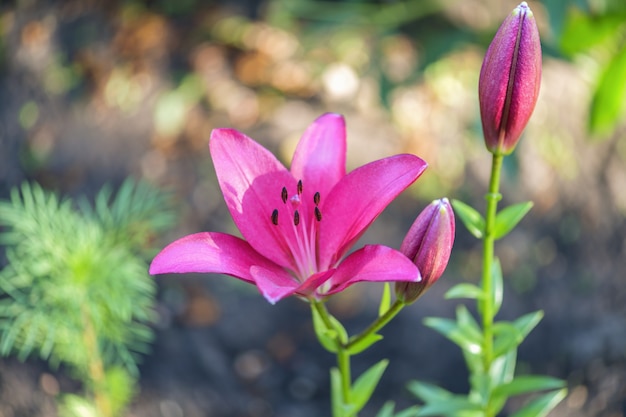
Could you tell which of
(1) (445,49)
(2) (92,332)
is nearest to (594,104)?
(1) (445,49)

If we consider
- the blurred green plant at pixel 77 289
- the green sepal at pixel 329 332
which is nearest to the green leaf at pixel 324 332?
the green sepal at pixel 329 332

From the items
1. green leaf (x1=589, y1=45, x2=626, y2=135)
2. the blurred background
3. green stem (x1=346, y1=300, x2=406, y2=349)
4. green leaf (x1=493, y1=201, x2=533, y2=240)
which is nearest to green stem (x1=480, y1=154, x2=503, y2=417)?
green leaf (x1=493, y1=201, x2=533, y2=240)

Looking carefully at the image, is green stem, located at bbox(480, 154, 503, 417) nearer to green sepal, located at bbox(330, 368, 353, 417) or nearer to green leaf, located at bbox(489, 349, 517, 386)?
green leaf, located at bbox(489, 349, 517, 386)

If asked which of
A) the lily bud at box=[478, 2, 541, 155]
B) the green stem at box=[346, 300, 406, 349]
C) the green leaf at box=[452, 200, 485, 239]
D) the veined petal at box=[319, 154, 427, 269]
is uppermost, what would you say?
the lily bud at box=[478, 2, 541, 155]

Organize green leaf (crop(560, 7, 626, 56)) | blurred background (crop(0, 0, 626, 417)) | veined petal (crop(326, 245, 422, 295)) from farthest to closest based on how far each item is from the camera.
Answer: green leaf (crop(560, 7, 626, 56))
blurred background (crop(0, 0, 626, 417))
veined petal (crop(326, 245, 422, 295))

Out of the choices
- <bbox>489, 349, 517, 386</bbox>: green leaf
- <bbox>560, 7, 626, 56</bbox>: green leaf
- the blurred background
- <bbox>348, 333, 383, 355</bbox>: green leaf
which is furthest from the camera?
<bbox>560, 7, 626, 56</bbox>: green leaf

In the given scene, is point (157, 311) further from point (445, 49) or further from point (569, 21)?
point (569, 21)
